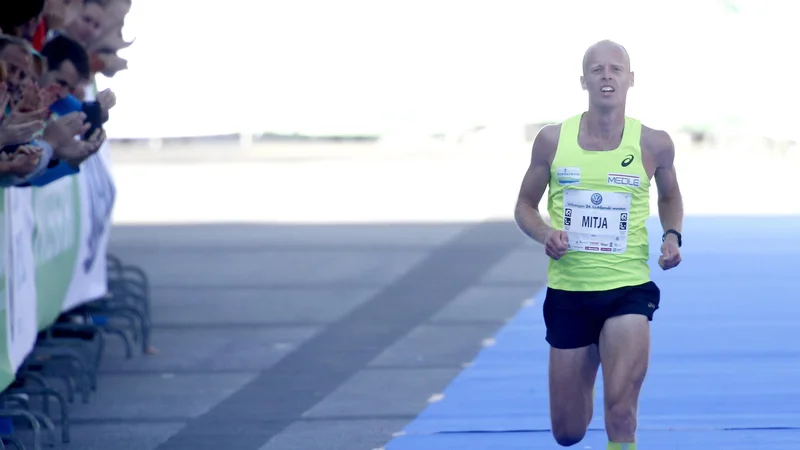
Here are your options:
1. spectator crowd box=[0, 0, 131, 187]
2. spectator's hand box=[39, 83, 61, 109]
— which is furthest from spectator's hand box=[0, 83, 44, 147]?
spectator's hand box=[39, 83, 61, 109]


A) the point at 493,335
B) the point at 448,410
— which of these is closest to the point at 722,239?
the point at 493,335

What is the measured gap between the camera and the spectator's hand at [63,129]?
6.97m

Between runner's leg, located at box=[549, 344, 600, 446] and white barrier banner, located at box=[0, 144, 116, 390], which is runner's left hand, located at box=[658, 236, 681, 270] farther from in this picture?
white barrier banner, located at box=[0, 144, 116, 390]

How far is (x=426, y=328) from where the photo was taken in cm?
1052

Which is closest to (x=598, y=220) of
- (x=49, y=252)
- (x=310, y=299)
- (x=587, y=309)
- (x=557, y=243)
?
(x=557, y=243)

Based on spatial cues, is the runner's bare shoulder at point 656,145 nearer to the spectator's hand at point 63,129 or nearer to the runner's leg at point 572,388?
the runner's leg at point 572,388

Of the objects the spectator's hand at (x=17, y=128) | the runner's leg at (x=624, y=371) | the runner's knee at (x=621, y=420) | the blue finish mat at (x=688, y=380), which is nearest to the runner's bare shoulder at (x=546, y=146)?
the runner's leg at (x=624, y=371)

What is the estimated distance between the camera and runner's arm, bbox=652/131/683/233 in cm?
589

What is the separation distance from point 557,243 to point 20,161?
236 centimetres

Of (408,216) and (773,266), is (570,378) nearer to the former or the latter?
(773,266)

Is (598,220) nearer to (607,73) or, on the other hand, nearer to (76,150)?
(607,73)

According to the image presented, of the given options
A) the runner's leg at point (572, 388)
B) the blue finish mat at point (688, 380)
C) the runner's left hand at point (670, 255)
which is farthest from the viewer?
the blue finish mat at point (688, 380)

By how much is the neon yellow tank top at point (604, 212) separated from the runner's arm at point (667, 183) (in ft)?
0.26

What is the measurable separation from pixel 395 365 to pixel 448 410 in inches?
58.3
